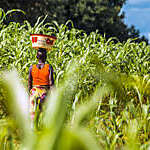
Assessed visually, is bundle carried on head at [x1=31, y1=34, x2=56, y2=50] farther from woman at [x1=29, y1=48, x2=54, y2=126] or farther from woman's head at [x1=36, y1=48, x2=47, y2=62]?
woman at [x1=29, y1=48, x2=54, y2=126]

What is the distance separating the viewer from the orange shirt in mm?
3188

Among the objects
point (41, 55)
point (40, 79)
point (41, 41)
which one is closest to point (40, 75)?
point (40, 79)

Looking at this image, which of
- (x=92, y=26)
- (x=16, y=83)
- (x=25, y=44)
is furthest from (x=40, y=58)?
(x=92, y=26)

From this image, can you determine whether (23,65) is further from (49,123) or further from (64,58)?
(49,123)

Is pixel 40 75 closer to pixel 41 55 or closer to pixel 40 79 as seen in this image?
pixel 40 79

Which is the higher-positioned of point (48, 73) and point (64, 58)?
point (64, 58)

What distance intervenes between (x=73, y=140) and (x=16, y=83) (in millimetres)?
113

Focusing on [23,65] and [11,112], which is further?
[23,65]

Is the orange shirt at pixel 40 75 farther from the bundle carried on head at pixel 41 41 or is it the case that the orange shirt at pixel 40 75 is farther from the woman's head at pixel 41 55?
the bundle carried on head at pixel 41 41

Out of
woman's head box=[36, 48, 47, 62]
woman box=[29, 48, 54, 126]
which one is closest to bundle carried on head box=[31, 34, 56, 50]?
woman's head box=[36, 48, 47, 62]

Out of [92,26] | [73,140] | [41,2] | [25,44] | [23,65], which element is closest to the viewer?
[73,140]

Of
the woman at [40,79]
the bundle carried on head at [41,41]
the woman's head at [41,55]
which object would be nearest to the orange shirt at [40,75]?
the woman at [40,79]

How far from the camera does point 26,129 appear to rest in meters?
0.29

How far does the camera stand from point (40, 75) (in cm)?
320
